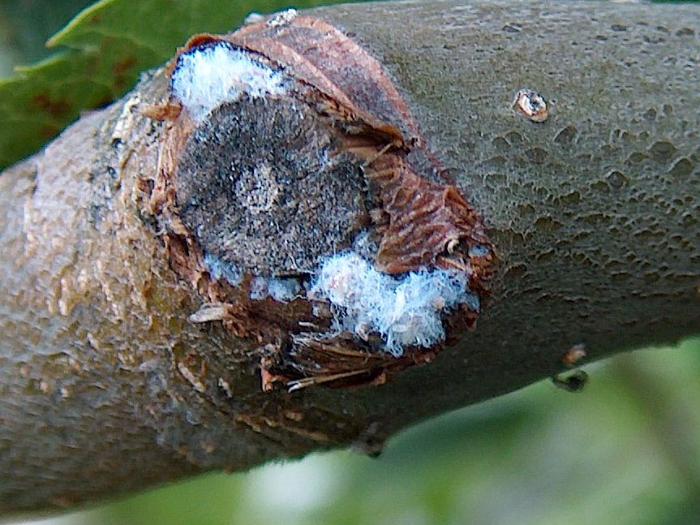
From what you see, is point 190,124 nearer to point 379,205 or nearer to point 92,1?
point 379,205

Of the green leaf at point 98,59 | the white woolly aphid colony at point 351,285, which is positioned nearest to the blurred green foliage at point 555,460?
the green leaf at point 98,59

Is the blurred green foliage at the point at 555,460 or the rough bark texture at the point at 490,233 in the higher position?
the rough bark texture at the point at 490,233

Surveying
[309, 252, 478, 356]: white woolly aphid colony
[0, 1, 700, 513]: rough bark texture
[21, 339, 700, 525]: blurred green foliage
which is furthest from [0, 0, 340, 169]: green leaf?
[21, 339, 700, 525]: blurred green foliage

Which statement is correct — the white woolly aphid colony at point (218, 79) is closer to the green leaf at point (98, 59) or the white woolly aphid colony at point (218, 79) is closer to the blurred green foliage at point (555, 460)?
the green leaf at point (98, 59)

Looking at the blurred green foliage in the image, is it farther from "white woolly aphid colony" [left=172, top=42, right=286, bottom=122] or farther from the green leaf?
"white woolly aphid colony" [left=172, top=42, right=286, bottom=122]

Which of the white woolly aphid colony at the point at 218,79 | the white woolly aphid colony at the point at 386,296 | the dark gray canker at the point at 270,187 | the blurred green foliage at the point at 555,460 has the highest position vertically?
the white woolly aphid colony at the point at 218,79

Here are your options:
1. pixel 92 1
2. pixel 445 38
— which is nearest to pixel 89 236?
pixel 445 38
